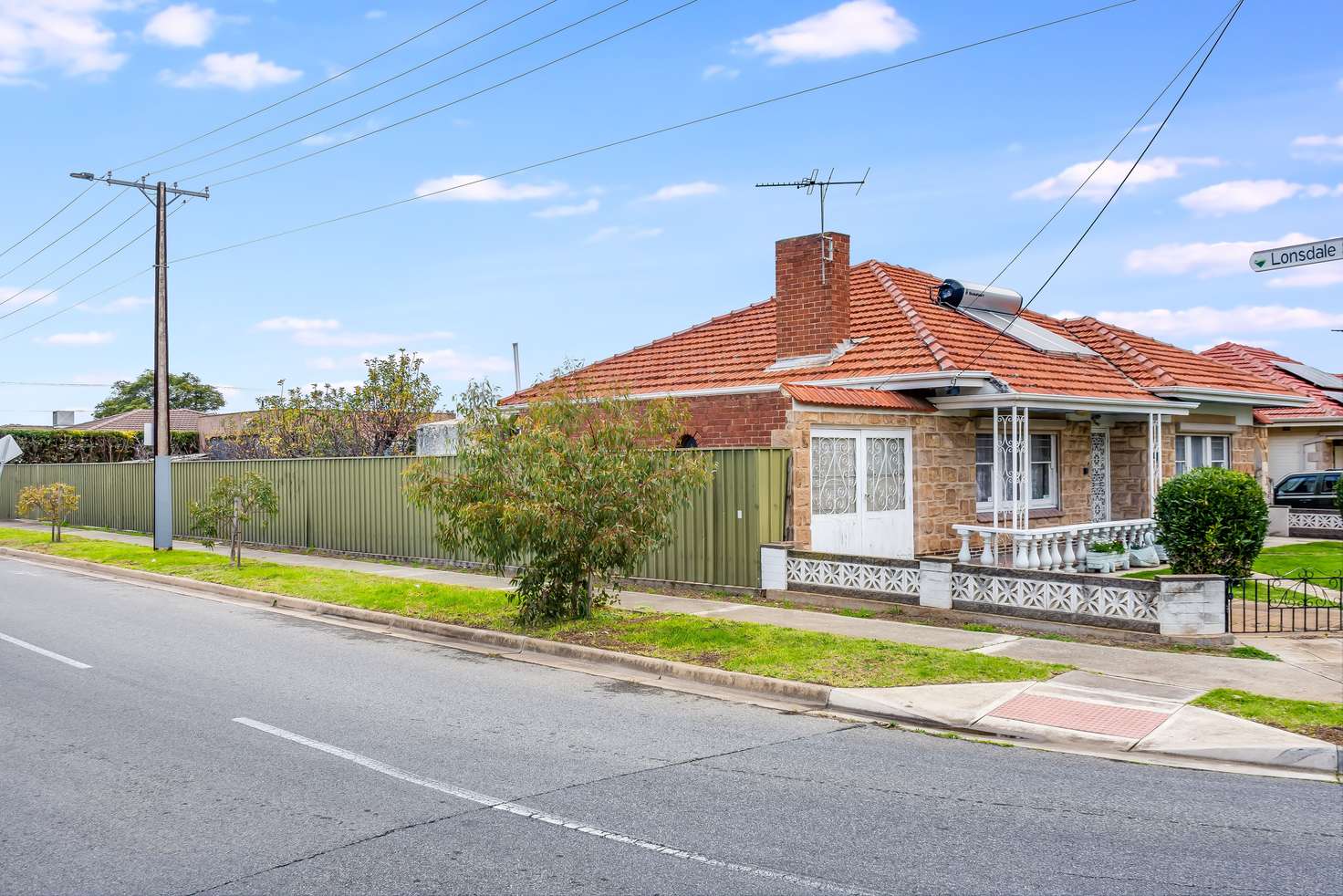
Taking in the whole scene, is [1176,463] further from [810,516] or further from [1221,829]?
[1221,829]

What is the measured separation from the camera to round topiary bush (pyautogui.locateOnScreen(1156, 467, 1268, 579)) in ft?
42.3

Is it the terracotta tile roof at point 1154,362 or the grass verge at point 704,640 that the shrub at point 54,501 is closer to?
the grass verge at point 704,640

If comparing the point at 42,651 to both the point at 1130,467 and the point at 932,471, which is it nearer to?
the point at 932,471

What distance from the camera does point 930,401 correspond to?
16750 mm

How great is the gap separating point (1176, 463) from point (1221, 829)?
1771 centimetres

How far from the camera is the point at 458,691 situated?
948 cm

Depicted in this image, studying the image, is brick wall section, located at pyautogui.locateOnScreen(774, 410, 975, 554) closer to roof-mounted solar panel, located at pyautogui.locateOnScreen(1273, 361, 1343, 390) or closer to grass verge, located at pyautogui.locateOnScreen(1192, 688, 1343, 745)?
grass verge, located at pyautogui.locateOnScreen(1192, 688, 1343, 745)

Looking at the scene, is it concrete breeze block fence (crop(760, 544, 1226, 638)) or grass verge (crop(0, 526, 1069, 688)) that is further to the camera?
concrete breeze block fence (crop(760, 544, 1226, 638))

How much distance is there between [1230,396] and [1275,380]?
8.54m

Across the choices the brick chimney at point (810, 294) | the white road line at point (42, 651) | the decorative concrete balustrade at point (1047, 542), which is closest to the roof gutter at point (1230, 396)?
the decorative concrete balustrade at point (1047, 542)

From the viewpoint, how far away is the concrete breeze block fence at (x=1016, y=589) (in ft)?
35.0

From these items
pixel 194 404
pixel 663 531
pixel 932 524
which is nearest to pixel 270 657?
pixel 663 531

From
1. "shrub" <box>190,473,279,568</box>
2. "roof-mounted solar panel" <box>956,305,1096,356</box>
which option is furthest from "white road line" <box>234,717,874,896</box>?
"roof-mounted solar panel" <box>956,305,1096,356</box>

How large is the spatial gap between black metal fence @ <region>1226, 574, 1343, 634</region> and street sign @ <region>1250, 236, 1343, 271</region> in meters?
3.93
